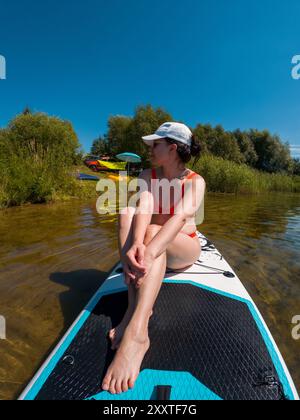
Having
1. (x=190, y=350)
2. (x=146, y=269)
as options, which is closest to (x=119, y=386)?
(x=190, y=350)

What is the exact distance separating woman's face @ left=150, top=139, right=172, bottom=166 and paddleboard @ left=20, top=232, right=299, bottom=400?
1014 millimetres

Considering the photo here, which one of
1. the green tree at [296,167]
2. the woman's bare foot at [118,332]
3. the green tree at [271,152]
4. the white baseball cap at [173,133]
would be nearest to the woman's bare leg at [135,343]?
the woman's bare foot at [118,332]

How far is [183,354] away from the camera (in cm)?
126

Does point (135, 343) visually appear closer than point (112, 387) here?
No

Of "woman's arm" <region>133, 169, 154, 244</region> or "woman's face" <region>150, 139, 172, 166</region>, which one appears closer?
"woman's arm" <region>133, 169, 154, 244</region>

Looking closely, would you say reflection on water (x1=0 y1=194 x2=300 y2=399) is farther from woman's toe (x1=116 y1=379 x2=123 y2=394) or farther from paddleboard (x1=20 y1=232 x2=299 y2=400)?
woman's toe (x1=116 y1=379 x2=123 y2=394)

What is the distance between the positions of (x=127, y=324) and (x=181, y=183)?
112 centimetres

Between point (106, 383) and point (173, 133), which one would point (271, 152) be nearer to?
point (173, 133)

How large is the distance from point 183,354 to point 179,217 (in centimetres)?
81

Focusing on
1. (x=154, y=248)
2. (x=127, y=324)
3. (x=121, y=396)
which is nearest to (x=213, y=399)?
(x=121, y=396)

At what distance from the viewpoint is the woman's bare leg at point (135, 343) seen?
1095 millimetres

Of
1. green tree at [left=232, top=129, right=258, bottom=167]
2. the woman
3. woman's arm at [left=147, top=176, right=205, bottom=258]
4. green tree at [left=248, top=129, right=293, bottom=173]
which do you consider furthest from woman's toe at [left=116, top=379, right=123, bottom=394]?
green tree at [left=248, top=129, right=293, bottom=173]

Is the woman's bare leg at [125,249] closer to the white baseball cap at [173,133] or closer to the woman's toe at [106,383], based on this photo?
the woman's toe at [106,383]

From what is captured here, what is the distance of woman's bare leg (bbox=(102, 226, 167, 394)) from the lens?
43.1 inches
